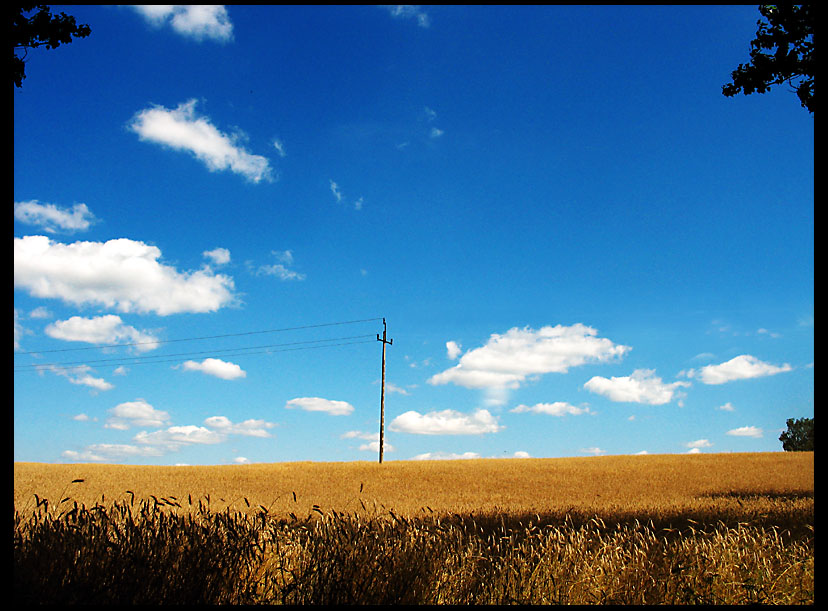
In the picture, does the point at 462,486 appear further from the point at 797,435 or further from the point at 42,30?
the point at 797,435

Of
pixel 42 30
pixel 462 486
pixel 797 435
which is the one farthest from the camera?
pixel 797 435

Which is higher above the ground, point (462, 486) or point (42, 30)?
point (42, 30)

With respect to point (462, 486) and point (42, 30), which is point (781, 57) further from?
point (462, 486)

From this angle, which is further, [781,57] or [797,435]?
[797,435]

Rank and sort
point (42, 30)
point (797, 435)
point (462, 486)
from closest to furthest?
point (42, 30) → point (462, 486) → point (797, 435)

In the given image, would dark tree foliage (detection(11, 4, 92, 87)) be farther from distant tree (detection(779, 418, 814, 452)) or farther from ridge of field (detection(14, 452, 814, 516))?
distant tree (detection(779, 418, 814, 452))

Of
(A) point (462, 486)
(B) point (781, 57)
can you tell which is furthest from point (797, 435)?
(B) point (781, 57)

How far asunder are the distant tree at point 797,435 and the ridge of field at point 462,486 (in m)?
47.0

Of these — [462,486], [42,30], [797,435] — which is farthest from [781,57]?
[797,435]

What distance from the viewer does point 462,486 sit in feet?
96.0

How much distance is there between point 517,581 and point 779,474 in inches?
1465

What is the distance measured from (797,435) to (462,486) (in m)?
78.1

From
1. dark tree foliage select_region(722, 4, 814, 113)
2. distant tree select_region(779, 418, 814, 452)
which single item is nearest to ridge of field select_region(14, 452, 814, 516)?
dark tree foliage select_region(722, 4, 814, 113)
